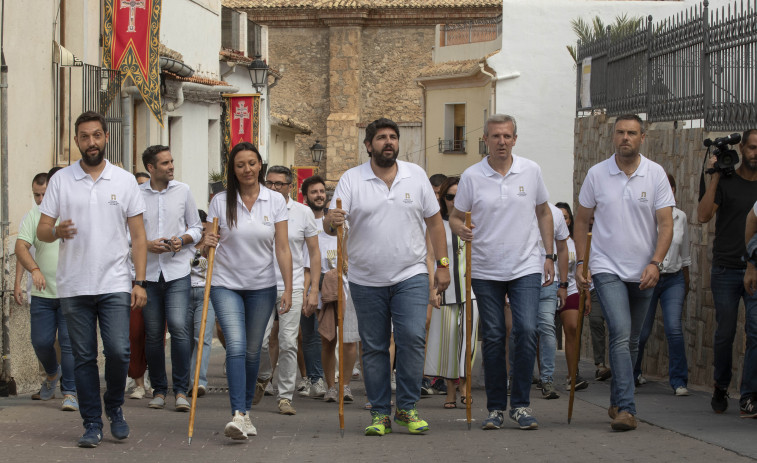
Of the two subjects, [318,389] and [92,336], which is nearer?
[92,336]

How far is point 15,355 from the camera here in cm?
1143

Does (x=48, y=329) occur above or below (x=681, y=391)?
above

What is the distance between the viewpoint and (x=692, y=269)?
1170 cm

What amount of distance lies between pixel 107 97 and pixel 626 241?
10222 mm

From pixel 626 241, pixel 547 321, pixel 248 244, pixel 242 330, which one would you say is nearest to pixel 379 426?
pixel 242 330

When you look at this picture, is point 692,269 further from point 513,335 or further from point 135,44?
point 135,44

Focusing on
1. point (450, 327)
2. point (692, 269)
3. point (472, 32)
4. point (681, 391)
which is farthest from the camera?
point (472, 32)

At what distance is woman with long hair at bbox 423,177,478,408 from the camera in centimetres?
1013

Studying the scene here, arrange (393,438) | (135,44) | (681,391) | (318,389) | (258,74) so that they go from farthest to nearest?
(258,74)
(135,44)
(318,389)
(681,391)
(393,438)

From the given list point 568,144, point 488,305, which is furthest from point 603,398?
point 568,144

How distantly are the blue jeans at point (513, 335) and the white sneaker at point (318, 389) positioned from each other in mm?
2985

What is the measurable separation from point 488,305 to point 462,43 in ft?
116

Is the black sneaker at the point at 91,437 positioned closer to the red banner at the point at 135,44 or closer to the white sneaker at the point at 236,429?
the white sneaker at the point at 236,429

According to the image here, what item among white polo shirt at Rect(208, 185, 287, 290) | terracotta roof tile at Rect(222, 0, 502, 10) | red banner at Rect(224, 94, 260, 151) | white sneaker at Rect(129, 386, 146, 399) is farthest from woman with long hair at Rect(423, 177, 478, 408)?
terracotta roof tile at Rect(222, 0, 502, 10)
